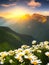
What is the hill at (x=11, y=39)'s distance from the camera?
871cm

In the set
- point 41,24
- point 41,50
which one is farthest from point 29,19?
point 41,50

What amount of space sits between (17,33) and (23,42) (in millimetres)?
389

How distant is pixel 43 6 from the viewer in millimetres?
9156

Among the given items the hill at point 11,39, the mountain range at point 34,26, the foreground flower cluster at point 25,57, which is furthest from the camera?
the mountain range at point 34,26

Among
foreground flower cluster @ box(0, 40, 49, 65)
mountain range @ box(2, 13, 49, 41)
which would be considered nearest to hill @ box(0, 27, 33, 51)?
mountain range @ box(2, 13, 49, 41)

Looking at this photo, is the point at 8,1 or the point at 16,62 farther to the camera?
the point at 8,1

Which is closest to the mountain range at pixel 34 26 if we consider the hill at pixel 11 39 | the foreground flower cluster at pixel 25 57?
the hill at pixel 11 39

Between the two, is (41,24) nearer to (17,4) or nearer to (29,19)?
(29,19)

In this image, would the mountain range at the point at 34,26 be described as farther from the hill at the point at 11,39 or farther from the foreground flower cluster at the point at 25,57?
the foreground flower cluster at the point at 25,57

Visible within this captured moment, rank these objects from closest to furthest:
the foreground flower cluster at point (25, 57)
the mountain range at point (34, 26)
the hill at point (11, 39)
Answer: the foreground flower cluster at point (25, 57)
the hill at point (11, 39)
the mountain range at point (34, 26)

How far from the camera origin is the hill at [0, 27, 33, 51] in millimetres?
Answer: 8711

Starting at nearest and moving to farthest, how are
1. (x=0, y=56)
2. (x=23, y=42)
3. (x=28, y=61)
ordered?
(x=28, y=61) → (x=0, y=56) → (x=23, y=42)

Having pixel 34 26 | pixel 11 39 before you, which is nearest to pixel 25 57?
pixel 11 39

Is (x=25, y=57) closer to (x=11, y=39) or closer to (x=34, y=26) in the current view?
(x=11, y=39)
